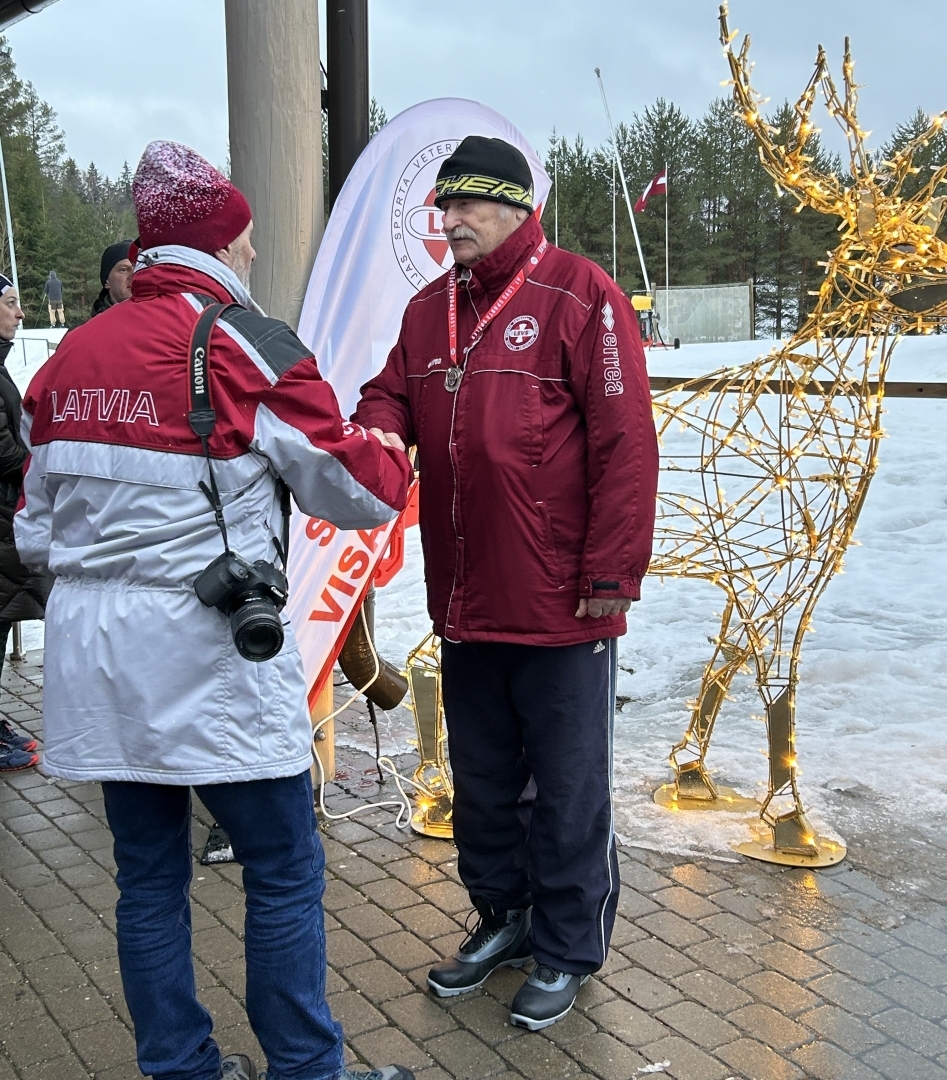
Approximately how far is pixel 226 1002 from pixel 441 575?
122 centimetres

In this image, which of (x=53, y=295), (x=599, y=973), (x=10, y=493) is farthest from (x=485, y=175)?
(x=53, y=295)

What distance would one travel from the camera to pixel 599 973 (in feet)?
10.1

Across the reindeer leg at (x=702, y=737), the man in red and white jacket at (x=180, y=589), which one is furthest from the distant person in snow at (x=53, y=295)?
the man in red and white jacket at (x=180, y=589)

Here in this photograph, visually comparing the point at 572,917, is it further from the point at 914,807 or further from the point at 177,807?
the point at 914,807

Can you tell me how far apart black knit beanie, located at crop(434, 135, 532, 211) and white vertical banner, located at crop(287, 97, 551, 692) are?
1.07 m

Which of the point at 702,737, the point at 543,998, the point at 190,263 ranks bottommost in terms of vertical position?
the point at 543,998

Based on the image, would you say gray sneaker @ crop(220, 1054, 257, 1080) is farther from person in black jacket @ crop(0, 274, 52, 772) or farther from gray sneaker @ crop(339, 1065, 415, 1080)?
person in black jacket @ crop(0, 274, 52, 772)

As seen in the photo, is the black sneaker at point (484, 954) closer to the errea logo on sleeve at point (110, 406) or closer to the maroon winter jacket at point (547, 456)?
the maroon winter jacket at point (547, 456)

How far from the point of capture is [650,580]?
7.84 metres

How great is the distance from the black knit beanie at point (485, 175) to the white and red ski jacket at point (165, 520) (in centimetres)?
80

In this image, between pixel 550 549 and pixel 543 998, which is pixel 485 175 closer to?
pixel 550 549

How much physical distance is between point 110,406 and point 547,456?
105 centimetres

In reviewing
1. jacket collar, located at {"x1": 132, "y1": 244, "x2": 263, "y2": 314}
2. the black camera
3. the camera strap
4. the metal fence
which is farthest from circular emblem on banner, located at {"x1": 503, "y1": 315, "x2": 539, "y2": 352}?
the metal fence

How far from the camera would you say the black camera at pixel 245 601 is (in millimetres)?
2100
